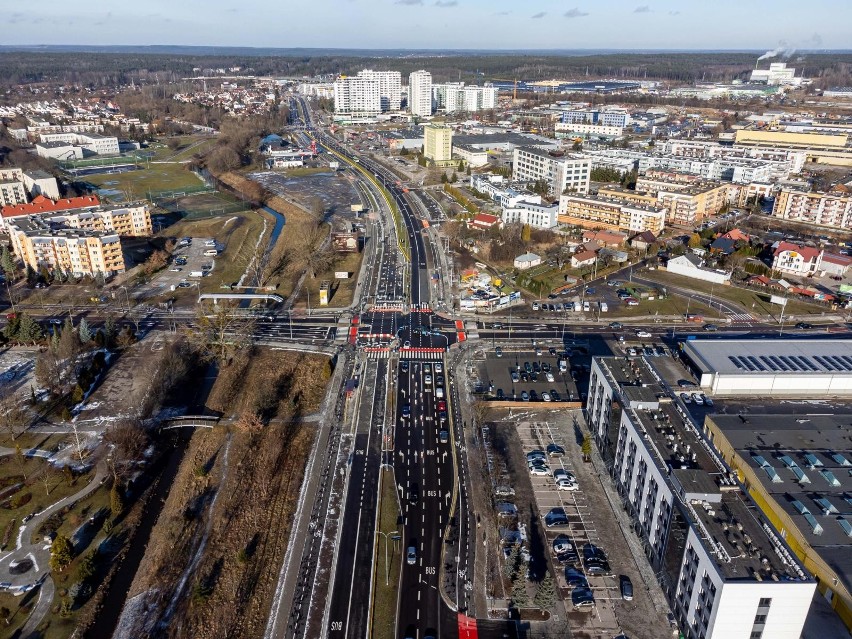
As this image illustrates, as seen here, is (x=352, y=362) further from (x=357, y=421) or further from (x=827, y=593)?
(x=827, y=593)

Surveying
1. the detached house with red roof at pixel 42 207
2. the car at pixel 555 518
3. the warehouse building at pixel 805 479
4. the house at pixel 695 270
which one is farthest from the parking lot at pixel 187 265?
the warehouse building at pixel 805 479

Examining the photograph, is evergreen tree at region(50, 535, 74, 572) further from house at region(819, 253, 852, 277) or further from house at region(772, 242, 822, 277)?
house at region(819, 253, 852, 277)

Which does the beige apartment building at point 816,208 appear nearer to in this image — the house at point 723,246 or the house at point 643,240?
the house at point 723,246

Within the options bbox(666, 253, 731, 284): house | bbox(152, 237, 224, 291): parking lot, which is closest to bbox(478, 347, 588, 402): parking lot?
bbox(666, 253, 731, 284): house

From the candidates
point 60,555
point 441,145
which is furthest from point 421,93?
point 60,555

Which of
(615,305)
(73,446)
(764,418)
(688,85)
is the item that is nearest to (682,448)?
(764,418)
